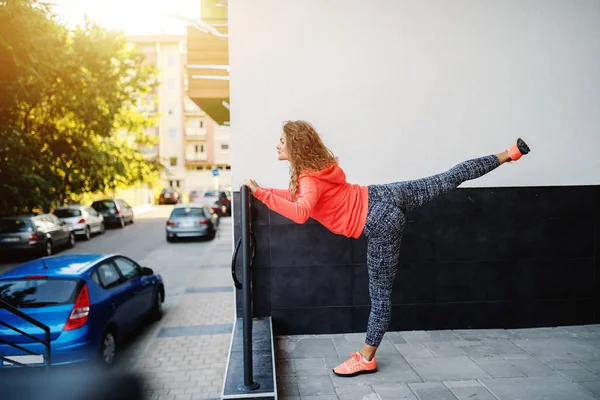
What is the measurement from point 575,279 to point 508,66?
2170mm

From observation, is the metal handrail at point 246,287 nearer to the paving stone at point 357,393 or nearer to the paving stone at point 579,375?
the paving stone at point 357,393

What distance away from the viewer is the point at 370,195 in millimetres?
3320

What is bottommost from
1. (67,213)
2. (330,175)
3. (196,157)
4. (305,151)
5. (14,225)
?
(67,213)

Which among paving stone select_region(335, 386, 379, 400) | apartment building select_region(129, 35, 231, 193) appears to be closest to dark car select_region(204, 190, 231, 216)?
apartment building select_region(129, 35, 231, 193)

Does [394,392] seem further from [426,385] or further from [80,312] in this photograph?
[80,312]

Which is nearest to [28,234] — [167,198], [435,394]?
[435,394]

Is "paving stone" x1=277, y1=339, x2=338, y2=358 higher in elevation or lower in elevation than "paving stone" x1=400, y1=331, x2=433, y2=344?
lower

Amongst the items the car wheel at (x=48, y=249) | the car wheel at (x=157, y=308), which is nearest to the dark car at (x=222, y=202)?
the car wheel at (x=48, y=249)

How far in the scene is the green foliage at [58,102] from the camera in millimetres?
11720

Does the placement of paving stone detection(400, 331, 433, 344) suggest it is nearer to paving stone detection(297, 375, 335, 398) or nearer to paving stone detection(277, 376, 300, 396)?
paving stone detection(297, 375, 335, 398)

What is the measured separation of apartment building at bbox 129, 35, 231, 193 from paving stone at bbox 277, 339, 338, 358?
54.4 meters

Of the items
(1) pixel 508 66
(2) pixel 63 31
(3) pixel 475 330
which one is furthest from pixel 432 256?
(2) pixel 63 31

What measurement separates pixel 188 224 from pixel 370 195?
53.5 feet

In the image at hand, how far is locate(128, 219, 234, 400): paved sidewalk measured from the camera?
5086 mm
